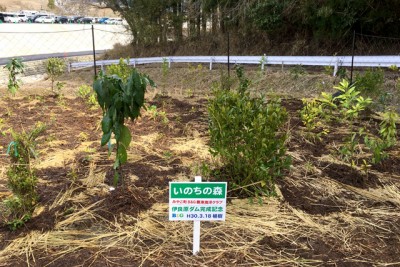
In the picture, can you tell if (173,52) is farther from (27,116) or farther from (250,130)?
(250,130)

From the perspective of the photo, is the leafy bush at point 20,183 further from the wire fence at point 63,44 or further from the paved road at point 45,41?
the paved road at point 45,41

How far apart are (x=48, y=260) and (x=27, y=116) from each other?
3.65 metres

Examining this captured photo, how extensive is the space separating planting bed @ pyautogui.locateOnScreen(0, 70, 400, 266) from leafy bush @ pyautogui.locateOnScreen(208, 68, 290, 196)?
0.16 meters

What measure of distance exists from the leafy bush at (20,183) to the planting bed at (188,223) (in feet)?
0.29

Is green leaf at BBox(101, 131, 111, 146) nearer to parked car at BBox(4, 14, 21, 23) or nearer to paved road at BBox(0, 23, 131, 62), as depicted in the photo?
paved road at BBox(0, 23, 131, 62)

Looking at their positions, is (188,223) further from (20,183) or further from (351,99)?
(351,99)

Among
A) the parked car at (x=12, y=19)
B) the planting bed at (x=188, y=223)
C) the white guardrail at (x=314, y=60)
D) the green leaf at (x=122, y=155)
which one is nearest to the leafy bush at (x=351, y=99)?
the planting bed at (x=188, y=223)

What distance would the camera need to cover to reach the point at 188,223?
7.71 feet

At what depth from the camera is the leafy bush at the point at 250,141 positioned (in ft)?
8.09

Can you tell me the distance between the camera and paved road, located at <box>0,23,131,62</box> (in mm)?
20587

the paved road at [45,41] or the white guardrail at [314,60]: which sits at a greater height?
the paved road at [45,41]

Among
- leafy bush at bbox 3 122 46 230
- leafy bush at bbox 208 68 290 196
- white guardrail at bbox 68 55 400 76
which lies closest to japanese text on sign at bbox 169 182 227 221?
leafy bush at bbox 208 68 290 196

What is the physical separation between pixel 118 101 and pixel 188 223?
0.95m

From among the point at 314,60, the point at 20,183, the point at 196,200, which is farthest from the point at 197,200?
the point at 314,60
